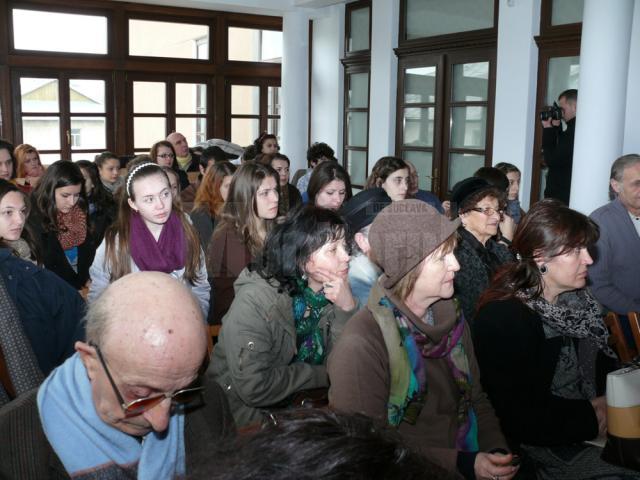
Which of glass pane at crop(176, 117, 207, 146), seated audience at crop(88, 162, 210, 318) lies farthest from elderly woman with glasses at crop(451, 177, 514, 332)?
glass pane at crop(176, 117, 207, 146)

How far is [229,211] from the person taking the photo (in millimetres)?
3650

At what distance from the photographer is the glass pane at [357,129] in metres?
9.71

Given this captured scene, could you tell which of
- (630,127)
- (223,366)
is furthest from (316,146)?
(223,366)

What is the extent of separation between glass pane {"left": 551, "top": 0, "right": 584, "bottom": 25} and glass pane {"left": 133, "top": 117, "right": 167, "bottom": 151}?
6529 millimetres

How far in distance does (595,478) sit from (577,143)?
389 cm

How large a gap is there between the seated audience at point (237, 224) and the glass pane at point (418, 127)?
5115 mm

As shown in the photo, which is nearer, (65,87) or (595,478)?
(595,478)

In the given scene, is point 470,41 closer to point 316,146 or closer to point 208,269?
point 316,146

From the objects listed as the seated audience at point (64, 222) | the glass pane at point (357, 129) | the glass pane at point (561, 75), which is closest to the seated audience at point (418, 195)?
the glass pane at point (561, 75)

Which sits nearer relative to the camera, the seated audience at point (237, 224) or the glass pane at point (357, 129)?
the seated audience at point (237, 224)

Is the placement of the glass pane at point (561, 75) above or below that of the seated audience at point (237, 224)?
above

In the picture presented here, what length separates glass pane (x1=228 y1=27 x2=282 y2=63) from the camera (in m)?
10.9

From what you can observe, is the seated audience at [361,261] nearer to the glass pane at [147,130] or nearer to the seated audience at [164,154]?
the seated audience at [164,154]

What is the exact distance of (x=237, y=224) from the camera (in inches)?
142
